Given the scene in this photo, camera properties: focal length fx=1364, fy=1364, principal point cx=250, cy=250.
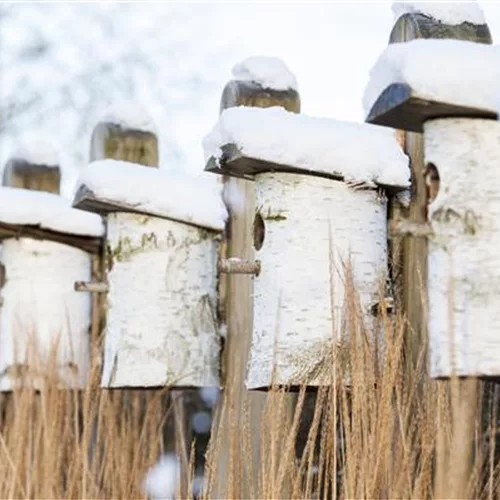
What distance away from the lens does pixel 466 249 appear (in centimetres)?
218

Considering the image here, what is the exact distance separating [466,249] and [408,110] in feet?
0.81

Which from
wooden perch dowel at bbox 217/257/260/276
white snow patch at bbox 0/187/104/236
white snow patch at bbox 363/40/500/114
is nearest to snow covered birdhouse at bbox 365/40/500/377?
white snow patch at bbox 363/40/500/114

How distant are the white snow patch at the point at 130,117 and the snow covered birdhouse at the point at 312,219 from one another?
1.08 metres

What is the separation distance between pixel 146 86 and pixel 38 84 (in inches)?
23.8

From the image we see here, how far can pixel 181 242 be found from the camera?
10.9 feet

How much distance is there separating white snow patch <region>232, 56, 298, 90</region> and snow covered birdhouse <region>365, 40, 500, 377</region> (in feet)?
3.07

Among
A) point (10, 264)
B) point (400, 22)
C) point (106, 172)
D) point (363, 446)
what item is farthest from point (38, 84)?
point (363, 446)

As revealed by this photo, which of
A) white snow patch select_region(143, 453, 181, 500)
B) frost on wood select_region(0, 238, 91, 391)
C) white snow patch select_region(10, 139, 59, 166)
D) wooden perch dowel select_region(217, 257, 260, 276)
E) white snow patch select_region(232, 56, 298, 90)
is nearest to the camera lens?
wooden perch dowel select_region(217, 257, 260, 276)

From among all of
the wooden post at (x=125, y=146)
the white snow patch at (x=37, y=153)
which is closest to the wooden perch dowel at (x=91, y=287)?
the wooden post at (x=125, y=146)

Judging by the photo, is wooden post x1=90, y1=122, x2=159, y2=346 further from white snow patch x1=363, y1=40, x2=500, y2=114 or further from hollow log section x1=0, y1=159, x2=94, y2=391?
white snow patch x1=363, y1=40, x2=500, y2=114

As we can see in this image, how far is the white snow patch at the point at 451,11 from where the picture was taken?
8.54 feet

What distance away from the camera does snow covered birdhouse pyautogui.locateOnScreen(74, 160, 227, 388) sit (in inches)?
128

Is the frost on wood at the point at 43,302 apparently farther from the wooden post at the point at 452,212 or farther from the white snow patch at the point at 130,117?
the wooden post at the point at 452,212

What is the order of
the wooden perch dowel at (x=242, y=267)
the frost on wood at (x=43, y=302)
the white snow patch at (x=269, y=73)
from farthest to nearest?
1. the frost on wood at (x=43, y=302)
2. the white snow patch at (x=269, y=73)
3. the wooden perch dowel at (x=242, y=267)
